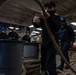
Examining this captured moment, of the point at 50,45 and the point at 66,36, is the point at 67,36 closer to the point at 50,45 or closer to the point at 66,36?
the point at 66,36

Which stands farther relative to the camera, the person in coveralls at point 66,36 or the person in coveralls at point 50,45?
the person in coveralls at point 66,36

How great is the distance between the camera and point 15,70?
1874mm

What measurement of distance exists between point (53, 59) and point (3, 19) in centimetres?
777

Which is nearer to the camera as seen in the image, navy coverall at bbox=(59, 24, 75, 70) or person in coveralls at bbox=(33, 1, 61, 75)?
person in coveralls at bbox=(33, 1, 61, 75)

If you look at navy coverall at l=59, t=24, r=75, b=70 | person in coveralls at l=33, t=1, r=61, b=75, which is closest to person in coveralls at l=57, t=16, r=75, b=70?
navy coverall at l=59, t=24, r=75, b=70

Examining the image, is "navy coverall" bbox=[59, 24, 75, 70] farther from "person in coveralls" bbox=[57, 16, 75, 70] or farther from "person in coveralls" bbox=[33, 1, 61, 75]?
"person in coveralls" bbox=[33, 1, 61, 75]

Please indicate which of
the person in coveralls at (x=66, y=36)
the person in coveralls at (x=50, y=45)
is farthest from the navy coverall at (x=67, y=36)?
the person in coveralls at (x=50, y=45)

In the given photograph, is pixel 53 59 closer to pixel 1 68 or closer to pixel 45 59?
pixel 45 59

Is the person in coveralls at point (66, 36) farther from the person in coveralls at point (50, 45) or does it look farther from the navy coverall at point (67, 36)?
the person in coveralls at point (50, 45)

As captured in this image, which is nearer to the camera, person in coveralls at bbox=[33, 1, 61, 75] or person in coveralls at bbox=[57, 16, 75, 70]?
person in coveralls at bbox=[33, 1, 61, 75]

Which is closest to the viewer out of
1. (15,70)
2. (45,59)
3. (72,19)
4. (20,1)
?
(15,70)

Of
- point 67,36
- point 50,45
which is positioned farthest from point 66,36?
point 50,45

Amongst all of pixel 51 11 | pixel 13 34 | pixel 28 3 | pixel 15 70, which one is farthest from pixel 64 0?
pixel 15 70

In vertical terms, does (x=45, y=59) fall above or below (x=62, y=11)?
below
